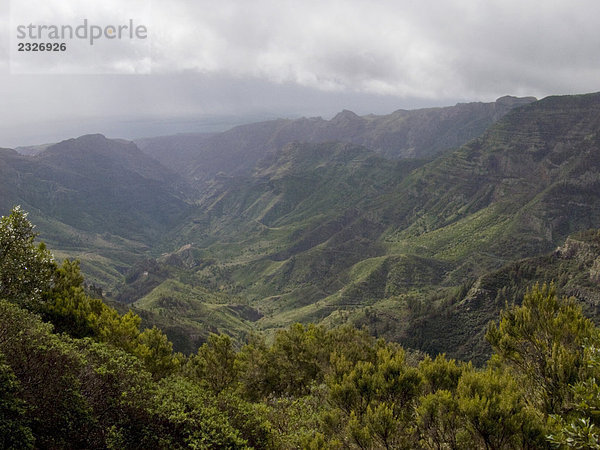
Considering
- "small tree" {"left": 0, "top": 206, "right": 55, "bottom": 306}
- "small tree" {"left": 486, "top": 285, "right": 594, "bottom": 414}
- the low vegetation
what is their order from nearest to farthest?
1. the low vegetation
2. "small tree" {"left": 486, "top": 285, "right": 594, "bottom": 414}
3. "small tree" {"left": 0, "top": 206, "right": 55, "bottom": 306}

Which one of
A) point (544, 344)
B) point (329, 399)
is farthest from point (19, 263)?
point (544, 344)

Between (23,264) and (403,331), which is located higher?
(23,264)

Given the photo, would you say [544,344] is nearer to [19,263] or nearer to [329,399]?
[329,399]

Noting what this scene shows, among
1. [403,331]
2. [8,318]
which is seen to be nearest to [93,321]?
[8,318]

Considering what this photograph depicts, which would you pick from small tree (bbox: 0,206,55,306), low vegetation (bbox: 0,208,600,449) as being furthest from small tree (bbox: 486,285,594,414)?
small tree (bbox: 0,206,55,306)

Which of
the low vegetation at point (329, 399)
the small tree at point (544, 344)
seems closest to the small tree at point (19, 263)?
the low vegetation at point (329, 399)

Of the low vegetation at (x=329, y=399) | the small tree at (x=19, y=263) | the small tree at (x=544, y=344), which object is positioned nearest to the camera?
the low vegetation at (x=329, y=399)

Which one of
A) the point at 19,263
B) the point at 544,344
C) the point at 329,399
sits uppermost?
the point at 19,263

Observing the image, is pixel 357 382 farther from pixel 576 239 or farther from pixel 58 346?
pixel 576 239

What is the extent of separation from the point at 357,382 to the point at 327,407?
4.64 meters

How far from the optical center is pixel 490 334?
108 feet

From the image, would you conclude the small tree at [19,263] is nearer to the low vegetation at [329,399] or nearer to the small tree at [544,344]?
the low vegetation at [329,399]

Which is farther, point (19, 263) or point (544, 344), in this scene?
point (19, 263)

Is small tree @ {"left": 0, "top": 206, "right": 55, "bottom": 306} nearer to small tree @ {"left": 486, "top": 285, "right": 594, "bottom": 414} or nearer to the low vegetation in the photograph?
the low vegetation
